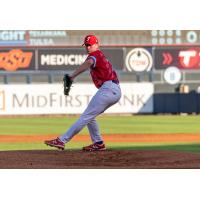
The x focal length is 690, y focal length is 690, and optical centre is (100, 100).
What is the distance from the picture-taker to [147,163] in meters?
8.82

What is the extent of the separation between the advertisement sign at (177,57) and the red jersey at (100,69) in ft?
71.7

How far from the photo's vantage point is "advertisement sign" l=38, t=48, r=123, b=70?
30438 millimetres

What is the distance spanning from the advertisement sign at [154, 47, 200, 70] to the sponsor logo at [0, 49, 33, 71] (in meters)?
5.77

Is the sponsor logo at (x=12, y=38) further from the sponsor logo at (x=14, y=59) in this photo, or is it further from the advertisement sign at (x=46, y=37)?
the sponsor logo at (x=14, y=59)

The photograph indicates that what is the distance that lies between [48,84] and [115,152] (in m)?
18.4

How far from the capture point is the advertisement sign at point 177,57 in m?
31.2

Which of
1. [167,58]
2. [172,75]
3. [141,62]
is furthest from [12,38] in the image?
[172,75]

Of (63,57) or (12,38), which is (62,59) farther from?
(12,38)

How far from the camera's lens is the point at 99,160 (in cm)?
920

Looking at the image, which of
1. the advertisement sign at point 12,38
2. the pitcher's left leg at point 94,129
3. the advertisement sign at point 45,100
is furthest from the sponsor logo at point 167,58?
the pitcher's left leg at point 94,129

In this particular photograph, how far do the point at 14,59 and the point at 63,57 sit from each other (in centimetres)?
217

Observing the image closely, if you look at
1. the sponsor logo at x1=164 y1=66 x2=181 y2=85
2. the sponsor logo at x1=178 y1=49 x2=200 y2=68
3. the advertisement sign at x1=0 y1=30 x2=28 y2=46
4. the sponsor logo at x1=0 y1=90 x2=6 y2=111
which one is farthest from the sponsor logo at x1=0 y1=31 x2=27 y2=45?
the sponsor logo at x1=178 y1=49 x2=200 y2=68

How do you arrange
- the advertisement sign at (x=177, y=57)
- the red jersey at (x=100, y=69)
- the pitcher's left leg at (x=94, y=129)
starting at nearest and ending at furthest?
the red jersey at (x=100, y=69)
the pitcher's left leg at (x=94, y=129)
the advertisement sign at (x=177, y=57)

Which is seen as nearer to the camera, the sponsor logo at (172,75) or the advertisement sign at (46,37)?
the advertisement sign at (46,37)
